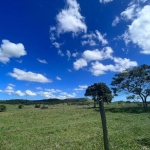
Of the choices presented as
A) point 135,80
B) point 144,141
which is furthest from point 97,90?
point 144,141

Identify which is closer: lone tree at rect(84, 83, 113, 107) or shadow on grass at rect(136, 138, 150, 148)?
shadow on grass at rect(136, 138, 150, 148)

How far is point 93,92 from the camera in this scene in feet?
230

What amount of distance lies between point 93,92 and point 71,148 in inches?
2388

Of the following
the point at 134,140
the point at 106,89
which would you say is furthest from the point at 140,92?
the point at 134,140

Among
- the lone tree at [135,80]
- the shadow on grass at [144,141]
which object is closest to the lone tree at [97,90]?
the lone tree at [135,80]

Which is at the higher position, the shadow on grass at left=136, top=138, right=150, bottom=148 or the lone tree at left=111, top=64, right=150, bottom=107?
the lone tree at left=111, top=64, right=150, bottom=107

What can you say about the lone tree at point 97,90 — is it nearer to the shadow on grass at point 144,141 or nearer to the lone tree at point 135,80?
the lone tree at point 135,80

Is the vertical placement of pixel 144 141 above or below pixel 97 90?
below

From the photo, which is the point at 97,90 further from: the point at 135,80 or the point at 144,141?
the point at 144,141

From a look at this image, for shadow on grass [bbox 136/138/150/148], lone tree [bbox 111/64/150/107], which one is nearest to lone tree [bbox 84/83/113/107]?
lone tree [bbox 111/64/150/107]

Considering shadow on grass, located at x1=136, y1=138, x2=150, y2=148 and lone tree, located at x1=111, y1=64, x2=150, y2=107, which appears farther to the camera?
lone tree, located at x1=111, y1=64, x2=150, y2=107

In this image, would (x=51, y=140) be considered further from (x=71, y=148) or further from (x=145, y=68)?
(x=145, y=68)

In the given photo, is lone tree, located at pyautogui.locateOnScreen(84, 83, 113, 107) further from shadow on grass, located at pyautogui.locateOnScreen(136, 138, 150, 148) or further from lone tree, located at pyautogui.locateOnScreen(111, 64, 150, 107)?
shadow on grass, located at pyautogui.locateOnScreen(136, 138, 150, 148)

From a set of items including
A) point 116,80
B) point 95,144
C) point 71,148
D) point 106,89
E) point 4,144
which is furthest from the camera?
point 106,89
